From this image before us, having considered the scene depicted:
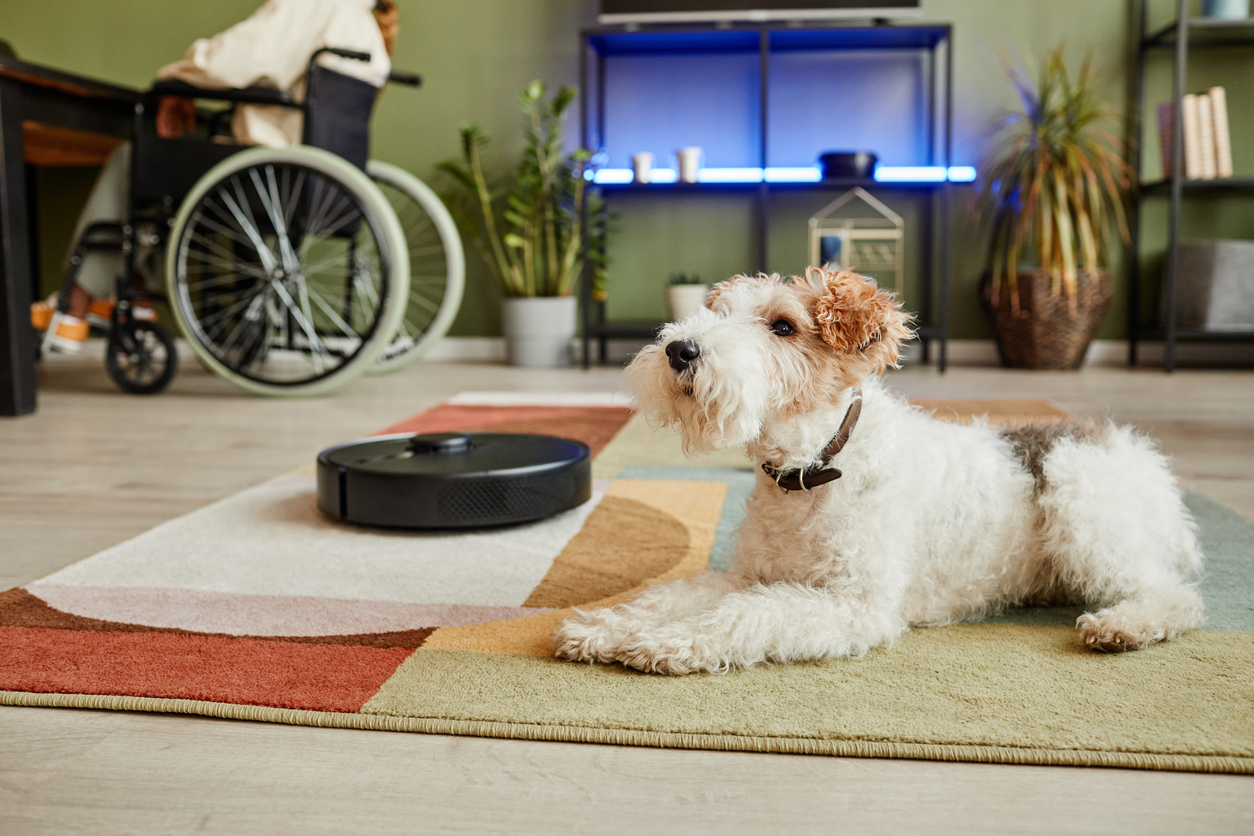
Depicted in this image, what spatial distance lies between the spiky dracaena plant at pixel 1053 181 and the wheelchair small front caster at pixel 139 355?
11.2 ft

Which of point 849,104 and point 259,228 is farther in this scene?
point 849,104

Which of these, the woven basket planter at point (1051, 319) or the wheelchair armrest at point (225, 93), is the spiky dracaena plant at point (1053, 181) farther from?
the wheelchair armrest at point (225, 93)

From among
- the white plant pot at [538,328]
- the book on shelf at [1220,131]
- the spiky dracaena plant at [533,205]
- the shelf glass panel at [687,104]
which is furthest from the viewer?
the shelf glass panel at [687,104]

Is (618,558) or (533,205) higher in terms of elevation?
(533,205)

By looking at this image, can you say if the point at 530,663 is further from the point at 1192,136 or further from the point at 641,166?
the point at 1192,136

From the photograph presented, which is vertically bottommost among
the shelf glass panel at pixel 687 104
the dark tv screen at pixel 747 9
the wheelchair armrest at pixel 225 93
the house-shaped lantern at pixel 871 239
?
the house-shaped lantern at pixel 871 239

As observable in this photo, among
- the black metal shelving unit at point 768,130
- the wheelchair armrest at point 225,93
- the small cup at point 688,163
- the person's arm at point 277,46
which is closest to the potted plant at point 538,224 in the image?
the black metal shelving unit at point 768,130

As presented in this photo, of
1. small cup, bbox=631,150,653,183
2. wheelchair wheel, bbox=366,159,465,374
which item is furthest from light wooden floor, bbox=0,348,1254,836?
small cup, bbox=631,150,653,183

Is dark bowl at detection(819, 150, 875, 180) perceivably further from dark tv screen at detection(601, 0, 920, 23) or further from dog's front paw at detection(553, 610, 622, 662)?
dog's front paw at detection(553, 610, 622, 662)

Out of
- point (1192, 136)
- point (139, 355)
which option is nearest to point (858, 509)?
point (139, 355)

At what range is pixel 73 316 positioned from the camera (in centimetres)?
371

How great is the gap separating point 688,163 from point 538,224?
0.77 metres

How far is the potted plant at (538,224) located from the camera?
461 centimetres

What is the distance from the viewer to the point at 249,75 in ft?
11.0
